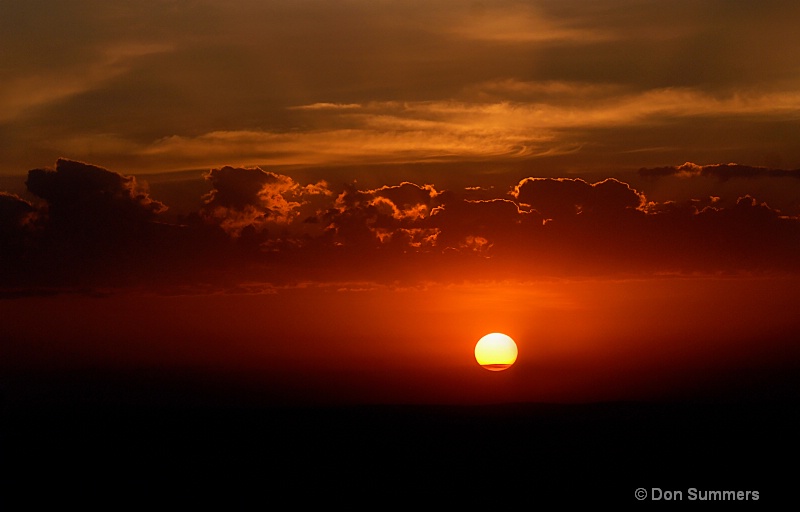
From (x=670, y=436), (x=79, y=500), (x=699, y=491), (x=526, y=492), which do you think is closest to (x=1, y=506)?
(x=79, y=500)

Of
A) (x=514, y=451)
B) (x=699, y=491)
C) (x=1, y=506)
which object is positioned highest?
(x=514, y=451)

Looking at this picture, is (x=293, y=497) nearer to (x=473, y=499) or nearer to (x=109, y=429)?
(x=473, y=499)

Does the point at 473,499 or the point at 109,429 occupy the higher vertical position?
the point at 109,429

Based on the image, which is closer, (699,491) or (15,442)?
(699,491)

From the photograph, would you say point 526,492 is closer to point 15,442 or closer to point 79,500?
point 79,500

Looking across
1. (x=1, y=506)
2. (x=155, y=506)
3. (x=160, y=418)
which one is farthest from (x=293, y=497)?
(x=160, y=418)

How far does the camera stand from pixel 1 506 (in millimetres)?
33250

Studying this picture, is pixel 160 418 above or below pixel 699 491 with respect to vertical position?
above

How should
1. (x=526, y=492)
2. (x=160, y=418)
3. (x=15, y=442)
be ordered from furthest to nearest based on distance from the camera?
(x=160, y=418), (x=15, y=442), (x=526, y=492)

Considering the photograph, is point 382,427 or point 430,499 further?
point 382,427

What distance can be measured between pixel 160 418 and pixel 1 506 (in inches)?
766

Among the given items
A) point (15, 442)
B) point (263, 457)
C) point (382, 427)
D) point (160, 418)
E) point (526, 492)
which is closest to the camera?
point (526, 492)

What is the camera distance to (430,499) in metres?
34.5

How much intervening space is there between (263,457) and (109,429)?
1178cm
